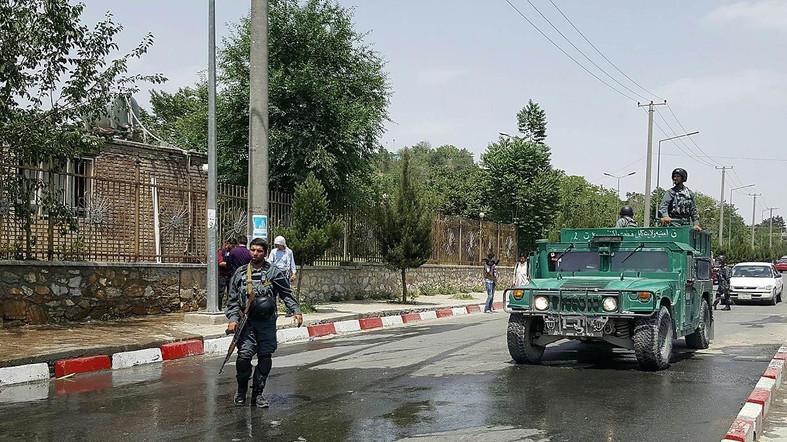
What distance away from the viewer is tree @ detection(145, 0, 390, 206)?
74.3 ft

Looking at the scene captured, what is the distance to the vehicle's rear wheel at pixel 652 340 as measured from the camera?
9.78 m

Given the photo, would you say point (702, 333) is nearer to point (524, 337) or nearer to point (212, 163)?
Answer: point (524, 337)

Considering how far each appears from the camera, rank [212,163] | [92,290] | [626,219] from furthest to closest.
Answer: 1. [212,163]
2. [92,290]
3. [626,219]

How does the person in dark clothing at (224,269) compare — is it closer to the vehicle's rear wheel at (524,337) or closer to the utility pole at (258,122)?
the utility pole at (258,122)

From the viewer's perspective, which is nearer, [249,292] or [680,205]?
[249,292]

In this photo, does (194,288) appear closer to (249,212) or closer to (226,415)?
(249,212)

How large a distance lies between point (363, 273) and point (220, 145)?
587cm

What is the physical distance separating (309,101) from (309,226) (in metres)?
5.92

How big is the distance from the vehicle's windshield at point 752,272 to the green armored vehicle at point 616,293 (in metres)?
17.2

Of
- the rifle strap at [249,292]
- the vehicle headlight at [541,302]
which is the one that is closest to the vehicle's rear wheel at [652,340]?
the vehicle headlight at [541,302]

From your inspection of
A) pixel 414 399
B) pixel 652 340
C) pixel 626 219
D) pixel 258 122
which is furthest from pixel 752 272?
pixel 414 399

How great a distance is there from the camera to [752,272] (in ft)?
92.6

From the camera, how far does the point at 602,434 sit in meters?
6.75

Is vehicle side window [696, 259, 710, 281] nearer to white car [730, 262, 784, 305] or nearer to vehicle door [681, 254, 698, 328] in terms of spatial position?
vehicle door [681, 254, 698, 328]
